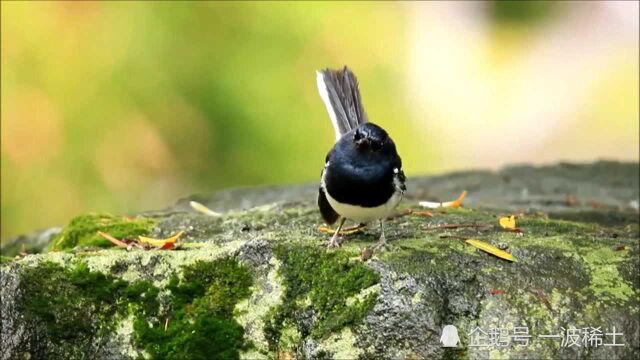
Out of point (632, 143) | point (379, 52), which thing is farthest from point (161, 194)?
point (632, 143)

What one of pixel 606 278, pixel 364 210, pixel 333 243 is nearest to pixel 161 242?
pixel 333 243

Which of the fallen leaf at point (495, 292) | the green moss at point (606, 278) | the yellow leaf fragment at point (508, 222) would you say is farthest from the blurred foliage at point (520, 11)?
the fallen leaf at point (495, 292)

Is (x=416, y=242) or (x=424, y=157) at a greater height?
(x=424, y=157)

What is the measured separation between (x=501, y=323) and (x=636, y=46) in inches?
301

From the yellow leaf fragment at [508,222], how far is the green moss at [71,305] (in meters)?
1.48

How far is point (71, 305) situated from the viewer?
2.86m

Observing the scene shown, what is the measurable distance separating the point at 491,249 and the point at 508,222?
22.7 inches

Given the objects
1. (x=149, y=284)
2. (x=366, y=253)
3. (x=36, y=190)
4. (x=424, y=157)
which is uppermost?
(x=424, y=157)

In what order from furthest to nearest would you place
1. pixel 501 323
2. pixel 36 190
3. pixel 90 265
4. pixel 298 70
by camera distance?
1. pixel 298 70
2. pixel 36 190
3. pixel 90 265
4. pixel 501 323

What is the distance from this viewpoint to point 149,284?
288cm

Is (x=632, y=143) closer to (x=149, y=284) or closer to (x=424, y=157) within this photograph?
(x=424, y=157)

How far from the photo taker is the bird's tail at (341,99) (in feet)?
11.3

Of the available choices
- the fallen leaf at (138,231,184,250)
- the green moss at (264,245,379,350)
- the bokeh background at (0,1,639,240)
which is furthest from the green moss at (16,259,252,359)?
the bokeh background at (0,1,639,240)

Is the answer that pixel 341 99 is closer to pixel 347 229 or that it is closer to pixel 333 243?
pixel 347 229
